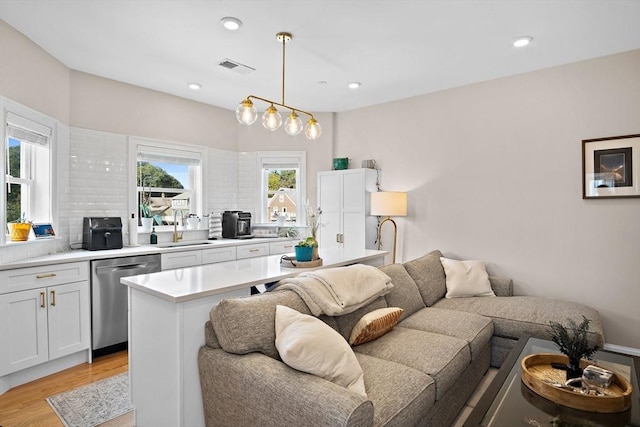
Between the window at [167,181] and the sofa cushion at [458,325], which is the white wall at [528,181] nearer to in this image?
the sofa cushion at [458,325]

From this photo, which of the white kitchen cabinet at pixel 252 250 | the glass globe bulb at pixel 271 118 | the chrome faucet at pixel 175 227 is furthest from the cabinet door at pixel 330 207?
the glass globe bulb at pixel 271 118

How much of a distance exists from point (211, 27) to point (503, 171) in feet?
10.6

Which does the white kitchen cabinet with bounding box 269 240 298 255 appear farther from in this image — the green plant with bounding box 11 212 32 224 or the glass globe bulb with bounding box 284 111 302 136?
the green plant with bounding box 11 212 32 224

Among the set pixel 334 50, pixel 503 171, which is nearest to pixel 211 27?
pixel 334 50

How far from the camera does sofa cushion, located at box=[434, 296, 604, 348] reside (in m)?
2.83

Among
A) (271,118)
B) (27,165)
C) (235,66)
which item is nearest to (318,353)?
(271,118)

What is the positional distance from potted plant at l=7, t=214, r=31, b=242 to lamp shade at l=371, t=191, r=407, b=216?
339cm

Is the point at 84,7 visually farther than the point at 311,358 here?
Yes

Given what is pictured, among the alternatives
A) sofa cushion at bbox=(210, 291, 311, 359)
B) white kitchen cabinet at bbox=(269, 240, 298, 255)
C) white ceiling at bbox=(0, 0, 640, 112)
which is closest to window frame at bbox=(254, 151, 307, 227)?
white kitchen cabinet at bbox=(269, 240, 298, 255)

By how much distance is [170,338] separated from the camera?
189 centimetres

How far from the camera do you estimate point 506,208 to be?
392cm

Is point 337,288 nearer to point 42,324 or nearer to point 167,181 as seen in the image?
point 42,324

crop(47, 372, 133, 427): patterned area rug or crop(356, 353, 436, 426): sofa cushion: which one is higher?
crop(356, 353, 436, 426): sofa cushion

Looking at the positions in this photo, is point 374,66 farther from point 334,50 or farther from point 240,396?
point 240,396
